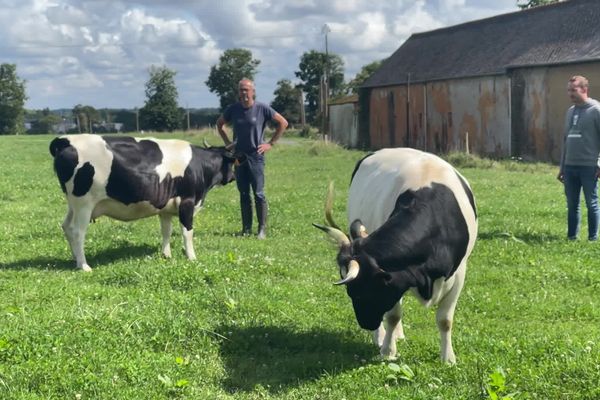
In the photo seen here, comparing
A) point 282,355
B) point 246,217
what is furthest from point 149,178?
point 282,355

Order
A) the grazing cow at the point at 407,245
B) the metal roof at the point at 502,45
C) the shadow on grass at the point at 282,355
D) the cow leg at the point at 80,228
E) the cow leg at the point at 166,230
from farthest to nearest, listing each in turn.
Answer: the metal roof at the point at 502,45 < the cow leg at the point at 166,230 < the cow leg at the point at 80,228 < the shadow on grass at the point at 282,355 < the grazing cow at the point at 407,245

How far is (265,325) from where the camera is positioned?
7035 mm

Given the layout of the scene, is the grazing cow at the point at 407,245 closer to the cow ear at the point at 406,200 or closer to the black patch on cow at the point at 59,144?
the cow ear at the point at 406,200

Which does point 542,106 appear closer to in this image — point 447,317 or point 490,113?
point 490,113

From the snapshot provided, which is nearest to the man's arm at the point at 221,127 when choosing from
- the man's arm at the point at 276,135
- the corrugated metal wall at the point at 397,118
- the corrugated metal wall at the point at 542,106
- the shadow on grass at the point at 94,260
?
the man's arm at the point at 276,135

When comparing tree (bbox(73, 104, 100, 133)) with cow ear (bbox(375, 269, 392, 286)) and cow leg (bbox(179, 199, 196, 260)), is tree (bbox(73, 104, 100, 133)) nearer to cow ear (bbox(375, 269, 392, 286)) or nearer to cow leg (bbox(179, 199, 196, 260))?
cow leg (bbox(179, 199, 196, 260))

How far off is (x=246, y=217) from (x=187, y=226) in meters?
2.53

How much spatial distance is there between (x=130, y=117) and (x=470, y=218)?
312ft

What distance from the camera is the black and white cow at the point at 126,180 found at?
31.6 feet

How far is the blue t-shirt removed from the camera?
12367 millimetres

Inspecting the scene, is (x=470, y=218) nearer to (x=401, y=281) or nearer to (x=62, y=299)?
(x=401, y=281)

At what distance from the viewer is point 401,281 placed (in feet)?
18.1

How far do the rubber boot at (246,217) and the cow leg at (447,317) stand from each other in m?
7.01

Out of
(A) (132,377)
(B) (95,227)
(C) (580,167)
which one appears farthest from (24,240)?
(C) (580,167)
